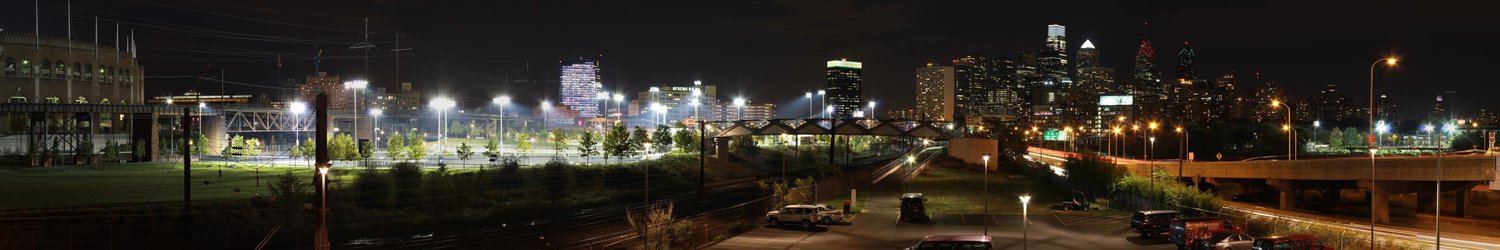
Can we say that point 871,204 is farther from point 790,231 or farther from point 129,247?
A: point 129,247

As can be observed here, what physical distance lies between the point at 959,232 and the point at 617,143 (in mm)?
55089

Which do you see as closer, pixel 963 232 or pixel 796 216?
pixel 963 232

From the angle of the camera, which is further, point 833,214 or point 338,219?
point 338,219

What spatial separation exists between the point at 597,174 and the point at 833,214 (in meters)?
32.6

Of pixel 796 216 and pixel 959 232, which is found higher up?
pixel 796 216

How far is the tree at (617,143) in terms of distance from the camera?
291 ft

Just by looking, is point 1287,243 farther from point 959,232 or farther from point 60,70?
point 60,70

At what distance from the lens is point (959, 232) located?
4038 cm

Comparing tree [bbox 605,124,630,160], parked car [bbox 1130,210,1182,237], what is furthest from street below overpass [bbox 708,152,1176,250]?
tree [bbox 605,124,630,160]

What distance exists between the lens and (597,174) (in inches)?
2817

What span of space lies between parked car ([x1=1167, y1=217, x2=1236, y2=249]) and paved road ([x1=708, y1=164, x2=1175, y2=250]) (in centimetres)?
114

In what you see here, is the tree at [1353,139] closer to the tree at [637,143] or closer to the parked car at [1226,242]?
the tree at [637,143]

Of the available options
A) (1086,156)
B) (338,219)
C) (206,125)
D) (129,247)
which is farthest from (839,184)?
(206,125)

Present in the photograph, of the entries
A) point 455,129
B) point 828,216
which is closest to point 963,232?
point 828,216
